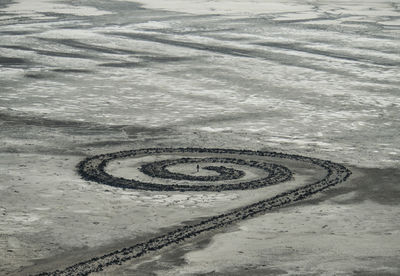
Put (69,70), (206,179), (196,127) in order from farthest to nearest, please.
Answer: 1. (69,70)
2. (196,127)
3. (206,179)

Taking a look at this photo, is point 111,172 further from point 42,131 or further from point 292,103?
point 292,103

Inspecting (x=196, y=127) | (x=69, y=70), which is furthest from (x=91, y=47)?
(x=196, y=127)

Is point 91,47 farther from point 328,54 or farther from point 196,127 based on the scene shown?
point 196,127

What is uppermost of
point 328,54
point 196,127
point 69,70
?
point 196,127

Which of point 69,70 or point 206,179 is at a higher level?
point 206,179

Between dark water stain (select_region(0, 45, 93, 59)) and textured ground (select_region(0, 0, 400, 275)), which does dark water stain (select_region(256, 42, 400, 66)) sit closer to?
textured ground (select_region(0, 0, 400, 275))

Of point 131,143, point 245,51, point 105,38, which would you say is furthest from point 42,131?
A: point 105,38

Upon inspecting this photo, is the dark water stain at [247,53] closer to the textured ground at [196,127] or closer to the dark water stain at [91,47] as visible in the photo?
the textured ground at [196,127]

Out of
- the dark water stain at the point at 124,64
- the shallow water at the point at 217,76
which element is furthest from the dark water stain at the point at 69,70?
the dark water stain at the point at 124,64
